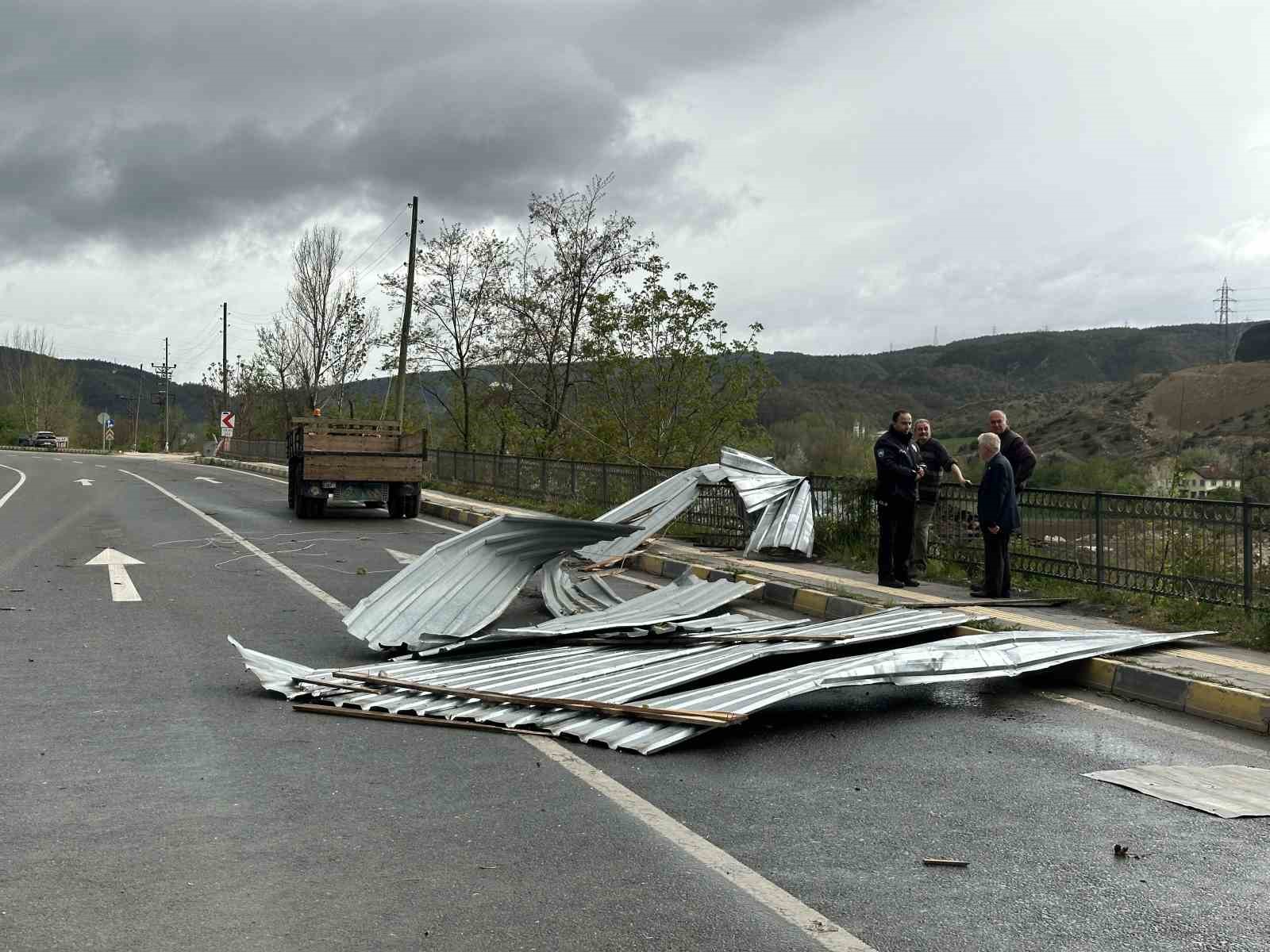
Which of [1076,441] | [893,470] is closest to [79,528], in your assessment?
[893,470]

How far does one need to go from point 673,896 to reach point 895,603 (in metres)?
6.70

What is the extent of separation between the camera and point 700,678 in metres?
6.64

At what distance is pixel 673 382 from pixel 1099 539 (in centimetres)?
1374

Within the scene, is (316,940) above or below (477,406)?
below

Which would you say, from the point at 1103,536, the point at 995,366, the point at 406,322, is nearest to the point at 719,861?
the point at 1103,536

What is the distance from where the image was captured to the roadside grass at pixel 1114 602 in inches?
334

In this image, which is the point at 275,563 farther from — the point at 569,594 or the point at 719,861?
the point at 719,861

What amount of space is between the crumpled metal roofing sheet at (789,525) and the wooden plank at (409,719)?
26.6ft

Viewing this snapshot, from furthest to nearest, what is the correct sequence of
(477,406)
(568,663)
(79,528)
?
(477,406), (79,528), (568,663)

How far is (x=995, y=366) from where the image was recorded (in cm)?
8588

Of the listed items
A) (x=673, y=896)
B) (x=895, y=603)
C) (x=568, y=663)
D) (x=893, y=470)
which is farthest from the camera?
(x=893, y=470)

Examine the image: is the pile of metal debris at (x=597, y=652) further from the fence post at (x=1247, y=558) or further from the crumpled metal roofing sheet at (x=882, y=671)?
the fence post at (x=1247, y=558)

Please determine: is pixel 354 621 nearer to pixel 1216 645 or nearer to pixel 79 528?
pixel 1216 645

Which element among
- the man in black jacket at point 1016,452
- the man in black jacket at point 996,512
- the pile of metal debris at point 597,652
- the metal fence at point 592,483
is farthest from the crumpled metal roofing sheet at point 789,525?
the man in black jacket at point 996,512
